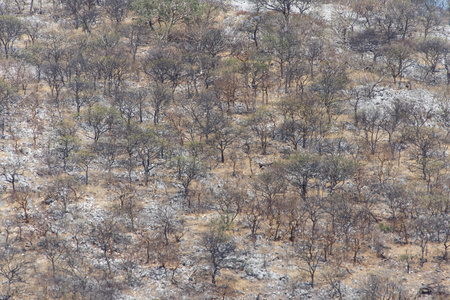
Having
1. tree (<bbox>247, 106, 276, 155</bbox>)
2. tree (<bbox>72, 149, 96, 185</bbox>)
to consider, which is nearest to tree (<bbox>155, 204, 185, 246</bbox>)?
tree (<bbox>72, 149, 96, 185</bbox>)

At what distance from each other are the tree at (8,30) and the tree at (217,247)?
52817 mm

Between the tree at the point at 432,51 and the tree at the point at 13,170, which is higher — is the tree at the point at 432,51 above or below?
above

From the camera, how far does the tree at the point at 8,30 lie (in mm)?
90188

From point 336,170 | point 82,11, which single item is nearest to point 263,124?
point 336,170

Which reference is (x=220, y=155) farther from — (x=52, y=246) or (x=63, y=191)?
(x=52, y=246)

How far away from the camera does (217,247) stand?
5419 cm

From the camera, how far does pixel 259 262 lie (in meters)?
55.0

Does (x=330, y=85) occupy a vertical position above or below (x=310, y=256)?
above

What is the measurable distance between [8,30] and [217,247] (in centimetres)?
5854

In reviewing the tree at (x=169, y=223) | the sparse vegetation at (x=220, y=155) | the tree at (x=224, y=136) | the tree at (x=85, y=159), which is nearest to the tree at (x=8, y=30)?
the sparse vegetation at (x=220, y=155)

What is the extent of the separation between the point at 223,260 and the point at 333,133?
28.1 m

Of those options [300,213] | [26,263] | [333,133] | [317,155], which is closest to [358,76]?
[333,133]

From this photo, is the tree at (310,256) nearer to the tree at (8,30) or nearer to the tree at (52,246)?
the tree at (52,246)

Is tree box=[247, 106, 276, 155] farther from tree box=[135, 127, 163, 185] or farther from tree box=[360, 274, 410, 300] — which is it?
tree box=[360, 274, 410, 300]
